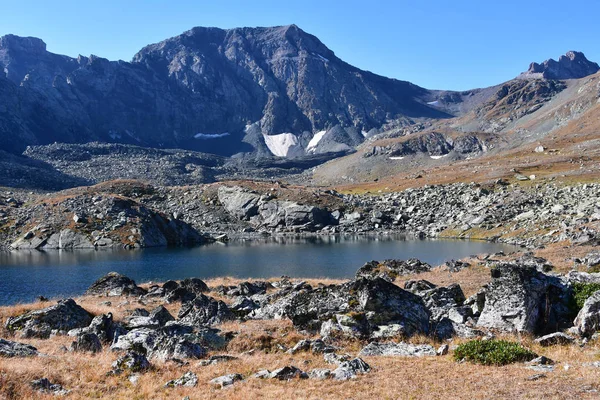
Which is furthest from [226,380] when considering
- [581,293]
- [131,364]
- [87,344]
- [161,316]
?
[581,293]

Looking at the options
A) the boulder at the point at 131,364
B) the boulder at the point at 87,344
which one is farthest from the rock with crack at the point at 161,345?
the boulder at the point at 131,364

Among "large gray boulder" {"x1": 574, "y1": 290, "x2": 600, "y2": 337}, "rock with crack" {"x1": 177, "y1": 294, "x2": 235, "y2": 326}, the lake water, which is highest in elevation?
"large gray boulder" {"x1": 574, "y1": 290, "x2": 600, "y2": 337}

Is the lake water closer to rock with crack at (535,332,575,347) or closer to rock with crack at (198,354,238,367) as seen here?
rock with crack at (198,354,238,367)

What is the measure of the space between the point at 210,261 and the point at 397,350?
6896 cm

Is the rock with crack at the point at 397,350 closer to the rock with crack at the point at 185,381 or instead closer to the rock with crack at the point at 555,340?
the rock with crack at the point at 555,340

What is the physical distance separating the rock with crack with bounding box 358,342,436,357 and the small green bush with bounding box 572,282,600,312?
9253 mm

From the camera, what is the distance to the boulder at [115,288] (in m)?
43.9

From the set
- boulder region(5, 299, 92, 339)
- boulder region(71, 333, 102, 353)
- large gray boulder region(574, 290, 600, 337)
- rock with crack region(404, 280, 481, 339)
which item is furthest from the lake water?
large gray boulder region(574, 290, 600, 337)

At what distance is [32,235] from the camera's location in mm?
109750

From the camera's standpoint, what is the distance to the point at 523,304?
22688 mm

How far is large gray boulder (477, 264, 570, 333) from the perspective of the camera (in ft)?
74.4

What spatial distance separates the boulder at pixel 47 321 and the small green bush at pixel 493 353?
22988 millimetres

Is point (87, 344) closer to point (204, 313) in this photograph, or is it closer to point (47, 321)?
point (47, 321)

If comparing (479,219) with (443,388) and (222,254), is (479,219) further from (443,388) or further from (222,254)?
(443,388)
